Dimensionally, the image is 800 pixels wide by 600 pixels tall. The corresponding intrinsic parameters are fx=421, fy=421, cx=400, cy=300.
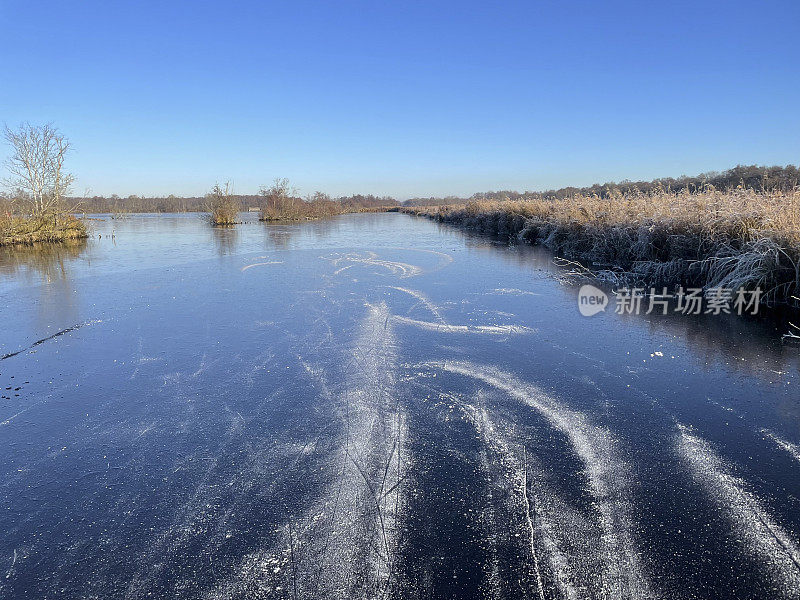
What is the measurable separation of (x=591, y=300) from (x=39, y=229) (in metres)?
23.6

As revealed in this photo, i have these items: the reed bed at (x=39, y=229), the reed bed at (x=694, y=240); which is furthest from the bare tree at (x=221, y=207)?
the reed bed at (x=694, y=240)

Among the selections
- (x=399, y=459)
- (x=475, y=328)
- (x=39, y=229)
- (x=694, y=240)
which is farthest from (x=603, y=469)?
(x=39, y=229)

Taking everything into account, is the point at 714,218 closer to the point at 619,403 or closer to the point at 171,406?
the point at 619,403

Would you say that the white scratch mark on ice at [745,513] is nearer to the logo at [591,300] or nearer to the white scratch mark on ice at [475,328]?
the white scratch mark on ice at [475,328]

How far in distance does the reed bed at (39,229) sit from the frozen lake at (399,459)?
17.1 m

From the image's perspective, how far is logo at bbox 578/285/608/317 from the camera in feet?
21.7

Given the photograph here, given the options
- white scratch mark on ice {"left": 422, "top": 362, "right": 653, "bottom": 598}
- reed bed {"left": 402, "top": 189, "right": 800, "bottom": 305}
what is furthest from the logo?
white scratch mark on ice {"left": 422, "top": 362, "right": 653, "bottom": 598}

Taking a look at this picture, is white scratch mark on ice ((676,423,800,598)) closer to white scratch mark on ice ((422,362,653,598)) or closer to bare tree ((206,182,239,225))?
white scratch mark on ice ((422,362,653,598))

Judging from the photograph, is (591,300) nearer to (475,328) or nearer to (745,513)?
(475,328)

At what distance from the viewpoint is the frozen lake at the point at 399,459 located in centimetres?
190

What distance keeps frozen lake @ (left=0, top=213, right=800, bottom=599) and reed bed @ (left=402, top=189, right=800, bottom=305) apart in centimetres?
129

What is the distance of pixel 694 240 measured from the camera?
8648 millimetres

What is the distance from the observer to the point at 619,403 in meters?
3.50

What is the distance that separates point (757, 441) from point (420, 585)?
2.64m
